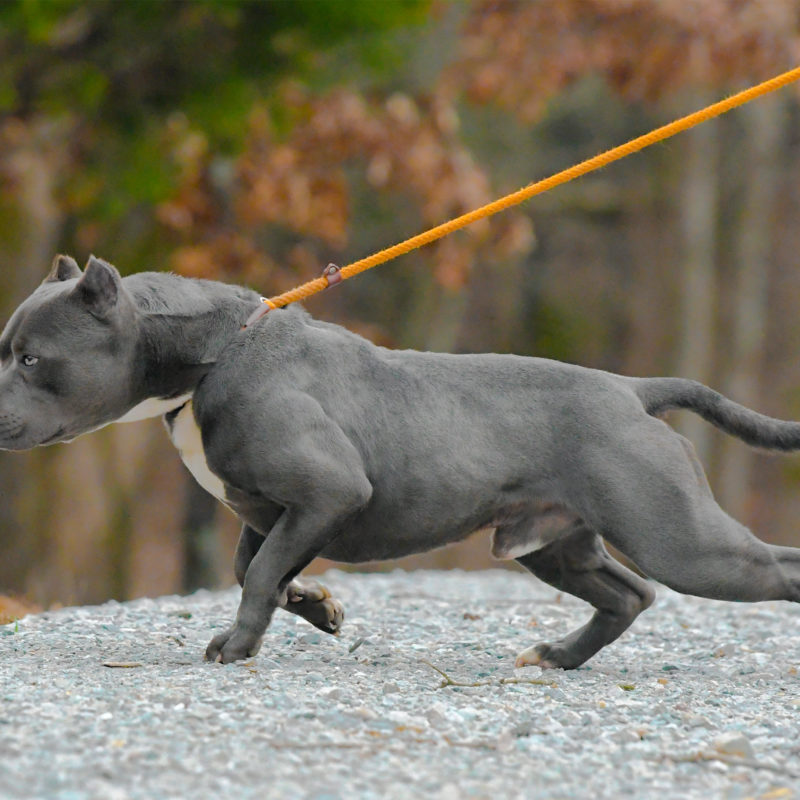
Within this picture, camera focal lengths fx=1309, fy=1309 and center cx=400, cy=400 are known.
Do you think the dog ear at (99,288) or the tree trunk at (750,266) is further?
the tree trunk at (750,266)

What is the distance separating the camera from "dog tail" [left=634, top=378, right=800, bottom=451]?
14.9 feet

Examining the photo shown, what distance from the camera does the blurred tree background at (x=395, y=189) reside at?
8.67 meters

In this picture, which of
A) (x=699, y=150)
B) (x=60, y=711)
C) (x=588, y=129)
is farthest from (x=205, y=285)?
(x=588, y=129)

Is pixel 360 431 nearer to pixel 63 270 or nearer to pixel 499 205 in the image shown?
pixel 499 205

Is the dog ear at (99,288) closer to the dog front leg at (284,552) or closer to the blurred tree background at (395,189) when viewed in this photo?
the dog front leg at (284,552)

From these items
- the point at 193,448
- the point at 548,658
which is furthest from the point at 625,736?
the point at 193,448

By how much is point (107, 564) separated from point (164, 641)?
5990 mm

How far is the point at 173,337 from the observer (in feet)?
13.9

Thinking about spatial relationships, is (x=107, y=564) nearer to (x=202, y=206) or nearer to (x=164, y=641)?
(x=202, y=206)

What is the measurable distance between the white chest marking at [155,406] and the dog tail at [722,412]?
1565mm

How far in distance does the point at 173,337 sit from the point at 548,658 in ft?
Answer: 5.84

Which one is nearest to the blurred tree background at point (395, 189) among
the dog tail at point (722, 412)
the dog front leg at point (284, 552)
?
the dog tail at point (722, 412)

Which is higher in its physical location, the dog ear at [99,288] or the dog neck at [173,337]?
the dog ear at [99,288]

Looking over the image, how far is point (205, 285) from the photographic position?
448 cm
